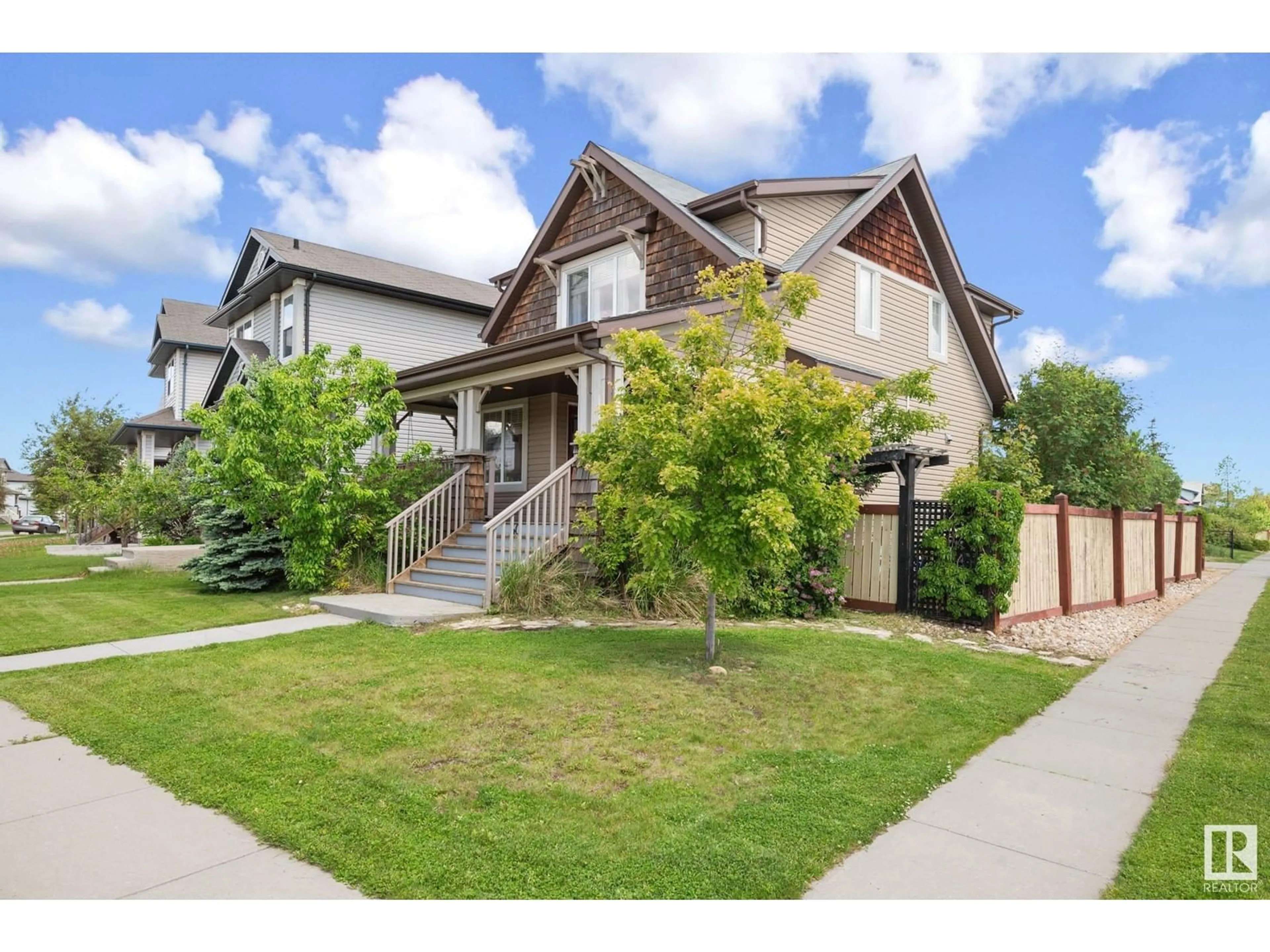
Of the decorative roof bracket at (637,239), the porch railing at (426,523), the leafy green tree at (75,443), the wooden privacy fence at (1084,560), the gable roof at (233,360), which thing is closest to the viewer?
the wooden privacy fence at (1084,560)

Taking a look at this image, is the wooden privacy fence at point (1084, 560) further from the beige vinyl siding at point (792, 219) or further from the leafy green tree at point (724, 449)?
the beige vinyl siding at point (792, 219)

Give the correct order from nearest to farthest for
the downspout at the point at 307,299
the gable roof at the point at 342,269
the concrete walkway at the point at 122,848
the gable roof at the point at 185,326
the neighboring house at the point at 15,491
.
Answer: the concrete walkway at the point at 122,848
the downspout at the point at 307,299
the gable roof at the point at 342,269
the gable roof at the point at 185,326
the neighboring house at the point at 15,491

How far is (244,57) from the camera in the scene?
19.1 feet

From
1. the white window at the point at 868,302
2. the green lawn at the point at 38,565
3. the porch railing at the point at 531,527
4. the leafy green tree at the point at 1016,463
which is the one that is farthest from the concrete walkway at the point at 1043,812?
the green lawn at the point at 38,565

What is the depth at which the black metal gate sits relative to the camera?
984cm

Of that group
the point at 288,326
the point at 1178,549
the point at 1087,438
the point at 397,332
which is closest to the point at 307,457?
the point at 397,332

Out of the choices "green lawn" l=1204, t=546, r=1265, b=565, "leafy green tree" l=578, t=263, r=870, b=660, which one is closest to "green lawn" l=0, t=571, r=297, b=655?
"leafy green tree" l=578, t=263, r=870, b=660

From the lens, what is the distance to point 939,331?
1716 cm

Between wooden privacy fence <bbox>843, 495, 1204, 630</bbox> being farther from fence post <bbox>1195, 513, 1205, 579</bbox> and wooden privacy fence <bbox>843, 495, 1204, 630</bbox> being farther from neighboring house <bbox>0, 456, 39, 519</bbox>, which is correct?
neighboring house <bbox>0, 456, 39, 519</bbox>

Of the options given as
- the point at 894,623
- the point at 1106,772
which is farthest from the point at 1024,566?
the point at 1106,772

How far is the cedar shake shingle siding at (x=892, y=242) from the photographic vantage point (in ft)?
48.9

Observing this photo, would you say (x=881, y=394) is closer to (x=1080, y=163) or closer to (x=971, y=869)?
(x=971, y=869)

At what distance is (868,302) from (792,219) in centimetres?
265

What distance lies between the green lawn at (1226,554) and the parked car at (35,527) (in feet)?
196
